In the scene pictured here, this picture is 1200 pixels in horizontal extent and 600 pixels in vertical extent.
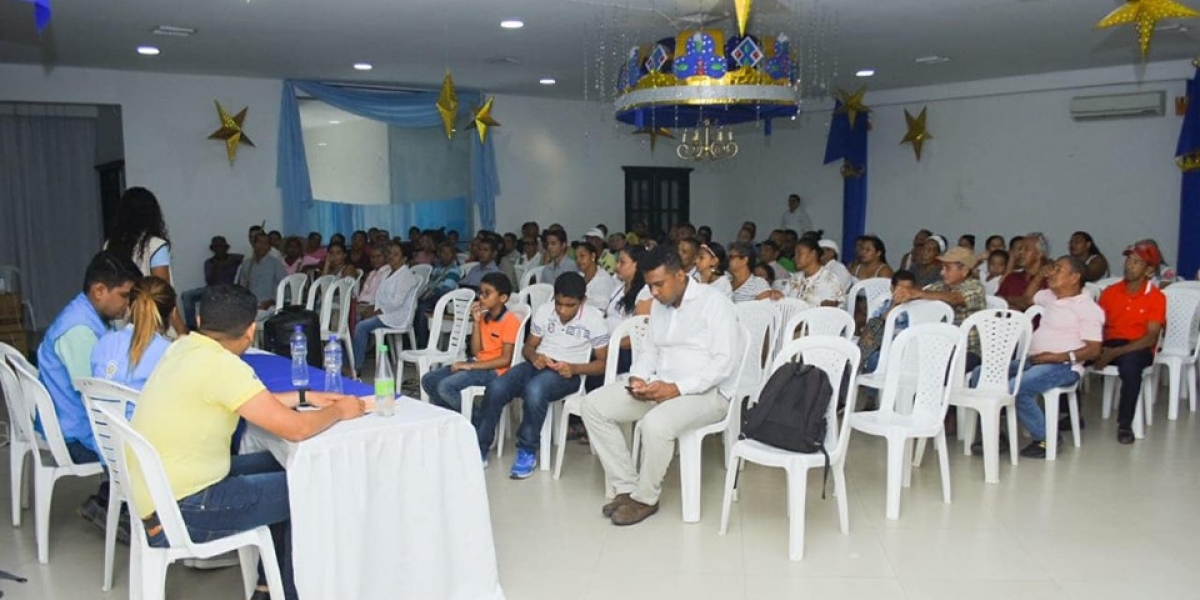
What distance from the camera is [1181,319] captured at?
5.68m

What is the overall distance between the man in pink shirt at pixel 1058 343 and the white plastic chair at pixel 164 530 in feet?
12.8

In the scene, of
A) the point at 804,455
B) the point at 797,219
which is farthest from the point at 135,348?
the point at 797,219

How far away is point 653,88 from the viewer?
602 centimetres

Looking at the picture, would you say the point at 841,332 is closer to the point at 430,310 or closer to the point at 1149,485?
the point at 1149,485

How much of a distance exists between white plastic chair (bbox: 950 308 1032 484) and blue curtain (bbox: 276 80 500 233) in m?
7.58

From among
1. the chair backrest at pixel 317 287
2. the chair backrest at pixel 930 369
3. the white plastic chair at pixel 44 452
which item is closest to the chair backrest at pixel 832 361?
the chair backrest at pixel 930 369

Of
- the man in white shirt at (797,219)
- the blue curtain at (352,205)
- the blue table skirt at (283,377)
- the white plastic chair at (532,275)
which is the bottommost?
the blue table skirt at (283,377)

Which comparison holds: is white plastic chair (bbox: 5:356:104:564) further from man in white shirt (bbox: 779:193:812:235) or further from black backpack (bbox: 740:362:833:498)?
man in white shirt (bbox: 779:193:812:235)

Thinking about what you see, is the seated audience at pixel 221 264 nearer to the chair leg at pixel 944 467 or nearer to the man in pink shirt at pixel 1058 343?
the chair leg at pixel 944 467

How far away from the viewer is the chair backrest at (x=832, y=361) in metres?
3.69

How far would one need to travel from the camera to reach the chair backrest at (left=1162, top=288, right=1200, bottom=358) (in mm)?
5629

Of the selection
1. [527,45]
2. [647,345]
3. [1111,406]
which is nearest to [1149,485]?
[1111,406]

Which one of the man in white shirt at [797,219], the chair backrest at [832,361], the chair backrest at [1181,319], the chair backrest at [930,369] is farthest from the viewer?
the man in white shirt at [797,219]

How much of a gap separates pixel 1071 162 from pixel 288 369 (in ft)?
31.4
